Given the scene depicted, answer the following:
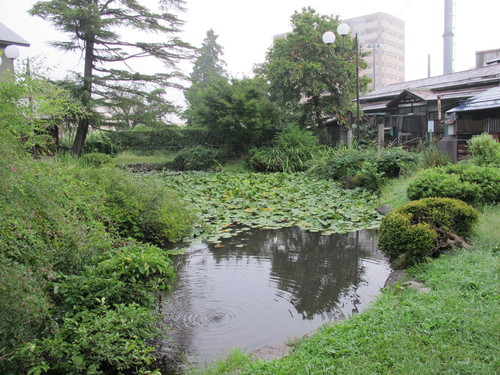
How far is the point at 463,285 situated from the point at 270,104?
1578 centimetres

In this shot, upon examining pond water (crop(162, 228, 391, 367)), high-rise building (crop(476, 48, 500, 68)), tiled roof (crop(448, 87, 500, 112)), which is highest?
high-rise building (crop(476, 48, 500, 68))

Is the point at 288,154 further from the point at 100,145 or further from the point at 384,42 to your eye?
the point at 384,42

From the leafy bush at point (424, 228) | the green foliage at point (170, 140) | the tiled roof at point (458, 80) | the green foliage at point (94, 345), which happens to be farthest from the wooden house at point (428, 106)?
the green foliage at point (94, 345)

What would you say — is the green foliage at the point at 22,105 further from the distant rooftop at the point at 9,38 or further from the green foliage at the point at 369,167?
the distant rooftop at the point at 9,38

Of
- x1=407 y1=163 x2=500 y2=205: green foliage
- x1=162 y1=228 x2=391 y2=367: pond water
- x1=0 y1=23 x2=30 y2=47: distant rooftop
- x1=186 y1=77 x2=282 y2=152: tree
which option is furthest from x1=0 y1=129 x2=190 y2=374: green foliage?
x1=0 y1=23 x2=30 y2=47: distant rooftop

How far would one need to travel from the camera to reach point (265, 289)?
520 centimetres

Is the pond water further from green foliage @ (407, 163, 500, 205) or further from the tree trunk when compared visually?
the tree trunk

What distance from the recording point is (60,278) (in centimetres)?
352

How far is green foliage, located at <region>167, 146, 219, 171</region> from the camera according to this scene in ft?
62.5

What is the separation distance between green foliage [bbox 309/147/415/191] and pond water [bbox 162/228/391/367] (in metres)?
4.30

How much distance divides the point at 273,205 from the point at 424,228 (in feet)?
17.0

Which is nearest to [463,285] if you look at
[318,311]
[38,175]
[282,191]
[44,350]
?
[318,311]

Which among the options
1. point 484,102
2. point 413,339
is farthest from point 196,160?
point 413,339

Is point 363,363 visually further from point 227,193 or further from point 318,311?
point 227,193
